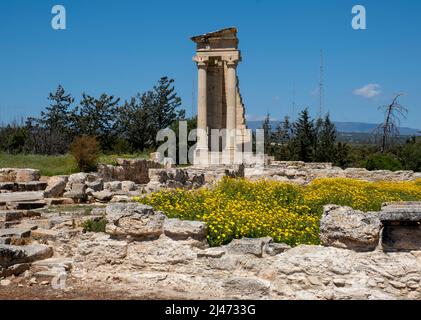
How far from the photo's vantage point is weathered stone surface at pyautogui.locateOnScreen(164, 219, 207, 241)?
695 cm

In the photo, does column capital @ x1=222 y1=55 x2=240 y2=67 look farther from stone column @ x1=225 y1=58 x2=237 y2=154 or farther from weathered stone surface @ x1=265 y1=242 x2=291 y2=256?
weathered stone surface @ x1=265 y1=242 x2=291 y2=256

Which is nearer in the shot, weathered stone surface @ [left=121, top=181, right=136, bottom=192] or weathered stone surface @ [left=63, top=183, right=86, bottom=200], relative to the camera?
weathered stone surface @ [left=63, top=183, right=86, bottom=200]

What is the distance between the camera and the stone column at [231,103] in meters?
31.9

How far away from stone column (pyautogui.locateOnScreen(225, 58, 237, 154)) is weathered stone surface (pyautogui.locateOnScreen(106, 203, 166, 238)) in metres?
25.2

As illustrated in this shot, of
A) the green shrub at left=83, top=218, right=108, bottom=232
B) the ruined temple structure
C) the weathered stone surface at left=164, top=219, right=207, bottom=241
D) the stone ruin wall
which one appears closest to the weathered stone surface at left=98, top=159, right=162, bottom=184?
the stone ruin wall

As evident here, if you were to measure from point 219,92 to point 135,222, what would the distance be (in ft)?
92.1

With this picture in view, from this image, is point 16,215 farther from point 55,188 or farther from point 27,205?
point 55,188

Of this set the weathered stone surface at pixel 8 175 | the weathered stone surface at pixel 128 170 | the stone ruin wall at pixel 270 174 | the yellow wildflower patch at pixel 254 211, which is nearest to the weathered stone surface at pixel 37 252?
the yellow wildflower patch at pixel 254 211

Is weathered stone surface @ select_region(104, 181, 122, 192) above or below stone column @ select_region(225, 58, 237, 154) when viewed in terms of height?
below

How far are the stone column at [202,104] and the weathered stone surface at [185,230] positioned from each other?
82.6 feet

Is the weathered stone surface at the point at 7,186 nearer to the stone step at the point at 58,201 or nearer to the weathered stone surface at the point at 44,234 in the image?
the stone step at the point at 58,201

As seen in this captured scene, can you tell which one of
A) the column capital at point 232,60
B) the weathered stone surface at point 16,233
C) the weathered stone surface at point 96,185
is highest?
the column capital at point 232,60
